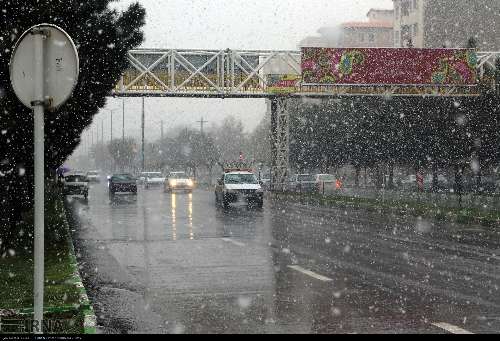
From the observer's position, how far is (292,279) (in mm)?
11383

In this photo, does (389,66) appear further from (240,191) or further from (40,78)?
(40,78)

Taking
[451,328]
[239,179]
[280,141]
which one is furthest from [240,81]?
[451,328]

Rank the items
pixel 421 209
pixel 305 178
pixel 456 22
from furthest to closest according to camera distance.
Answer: pixel 456 22, pixel 305 178, pixel 421 209

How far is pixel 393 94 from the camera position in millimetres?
48031

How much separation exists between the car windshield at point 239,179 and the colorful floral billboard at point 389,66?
13298 millimetres

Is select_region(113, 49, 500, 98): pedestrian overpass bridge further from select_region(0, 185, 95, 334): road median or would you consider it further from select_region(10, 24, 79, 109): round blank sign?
select_region(10, 24, 79, 109): round blank sign

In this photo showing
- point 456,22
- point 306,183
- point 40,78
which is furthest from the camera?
point 456,22

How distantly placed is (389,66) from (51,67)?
1731 inches

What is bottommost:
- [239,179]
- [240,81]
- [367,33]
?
[239,179]

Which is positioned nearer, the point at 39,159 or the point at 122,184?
the point at 39,159

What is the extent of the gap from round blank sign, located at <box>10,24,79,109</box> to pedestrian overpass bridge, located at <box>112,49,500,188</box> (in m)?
41.1

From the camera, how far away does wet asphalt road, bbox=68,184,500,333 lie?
8164 mm

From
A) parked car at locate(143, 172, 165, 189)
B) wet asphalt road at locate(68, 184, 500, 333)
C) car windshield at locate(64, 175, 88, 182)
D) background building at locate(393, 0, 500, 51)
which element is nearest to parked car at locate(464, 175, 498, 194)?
car windshield at locate(64, 175, 88, 182)

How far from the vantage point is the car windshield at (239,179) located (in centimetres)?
3491
